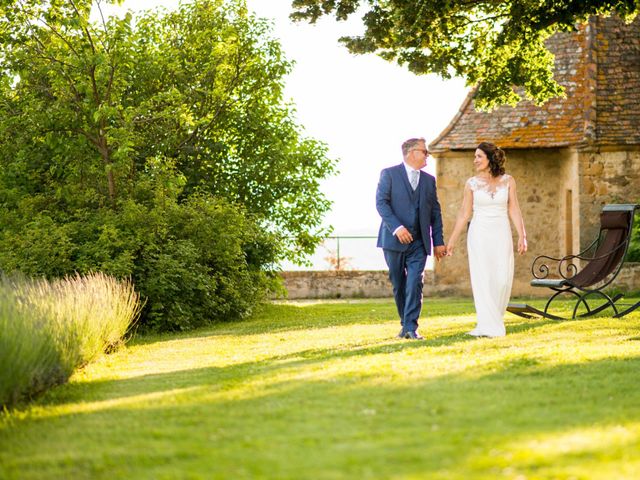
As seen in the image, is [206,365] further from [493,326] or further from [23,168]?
[23,168]

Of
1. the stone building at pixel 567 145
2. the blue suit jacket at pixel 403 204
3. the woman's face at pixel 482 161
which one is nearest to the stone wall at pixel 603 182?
the stone building at pixel 567 145

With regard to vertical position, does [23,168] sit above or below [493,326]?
above

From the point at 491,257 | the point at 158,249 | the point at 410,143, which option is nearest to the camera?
the point at 410,143

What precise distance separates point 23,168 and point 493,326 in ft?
31.7

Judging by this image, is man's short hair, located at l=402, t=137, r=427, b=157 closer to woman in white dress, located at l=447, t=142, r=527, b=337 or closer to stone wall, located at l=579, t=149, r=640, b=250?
woman in white dress, located at l=447, t=142, r=527, b=337

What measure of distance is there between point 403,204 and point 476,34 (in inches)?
317

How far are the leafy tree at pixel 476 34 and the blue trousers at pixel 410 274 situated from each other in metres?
5.74

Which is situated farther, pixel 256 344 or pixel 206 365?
pixel 256 344

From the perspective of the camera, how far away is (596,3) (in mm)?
16266

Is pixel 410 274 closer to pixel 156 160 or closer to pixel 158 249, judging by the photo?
pixel 158 249

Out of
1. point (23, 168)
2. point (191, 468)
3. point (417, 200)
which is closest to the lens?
point (191, 468)

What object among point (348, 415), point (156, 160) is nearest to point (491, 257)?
point (348, 415)

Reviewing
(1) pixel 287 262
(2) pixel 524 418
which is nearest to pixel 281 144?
(1) pixel 287 262

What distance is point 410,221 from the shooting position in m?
12.2
